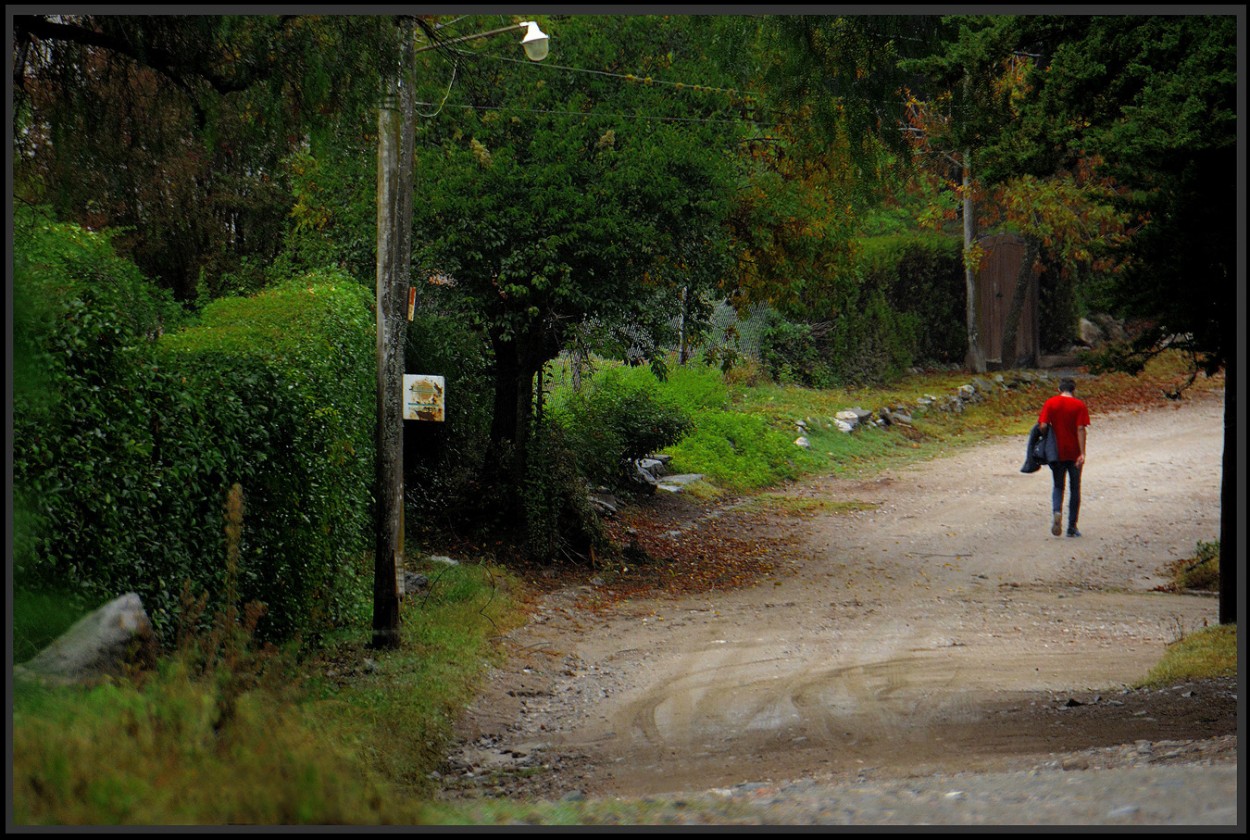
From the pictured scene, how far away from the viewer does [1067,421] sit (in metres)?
15.7

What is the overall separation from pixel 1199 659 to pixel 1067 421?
7336 millimetres

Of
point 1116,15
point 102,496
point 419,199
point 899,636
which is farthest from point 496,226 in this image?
point 102,496

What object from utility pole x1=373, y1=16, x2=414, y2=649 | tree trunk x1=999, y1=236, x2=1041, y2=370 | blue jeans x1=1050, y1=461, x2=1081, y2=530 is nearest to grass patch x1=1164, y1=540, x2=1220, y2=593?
blue jeans x1=1050, y1=461, x2=1081, y2=530

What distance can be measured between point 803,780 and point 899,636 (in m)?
4.58

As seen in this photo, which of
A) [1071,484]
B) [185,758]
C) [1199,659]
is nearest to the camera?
[185,758]

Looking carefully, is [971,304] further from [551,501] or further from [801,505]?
[551,501]

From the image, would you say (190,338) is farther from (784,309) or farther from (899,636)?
(784,309)

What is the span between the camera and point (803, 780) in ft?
21.3

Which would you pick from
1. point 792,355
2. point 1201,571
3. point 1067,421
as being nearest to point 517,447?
point 1067,421

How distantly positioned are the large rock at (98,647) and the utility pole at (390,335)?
167 inches

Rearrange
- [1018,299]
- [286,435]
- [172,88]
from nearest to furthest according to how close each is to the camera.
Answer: [172,88]
[286,435]
[1018,299]

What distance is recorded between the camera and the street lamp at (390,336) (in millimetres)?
9430

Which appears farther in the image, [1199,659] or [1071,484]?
[1071,484]

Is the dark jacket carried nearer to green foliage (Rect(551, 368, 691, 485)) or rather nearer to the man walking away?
the man walking away
